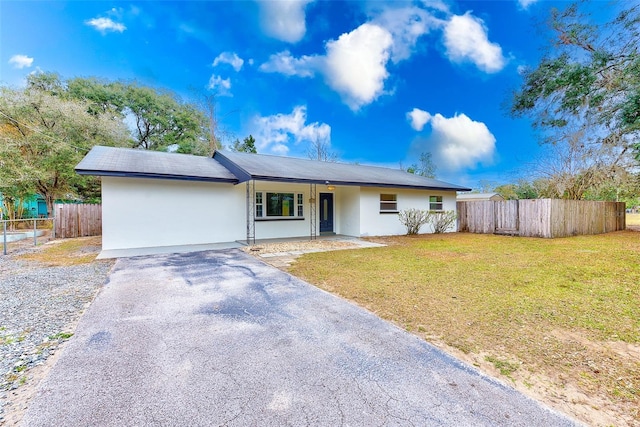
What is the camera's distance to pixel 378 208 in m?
12.6

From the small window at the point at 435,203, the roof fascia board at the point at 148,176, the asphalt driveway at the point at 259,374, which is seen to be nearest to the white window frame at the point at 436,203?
the small window at the point at 435,203

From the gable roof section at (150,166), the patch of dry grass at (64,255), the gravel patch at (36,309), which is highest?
the gable roof section at (150,166)

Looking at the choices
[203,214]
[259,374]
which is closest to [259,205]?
[203,214]

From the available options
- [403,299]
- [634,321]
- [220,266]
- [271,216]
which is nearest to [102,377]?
[403,299]

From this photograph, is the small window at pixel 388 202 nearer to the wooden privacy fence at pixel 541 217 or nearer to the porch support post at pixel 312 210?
the porch support post at pixel 312 210

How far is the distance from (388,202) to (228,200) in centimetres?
711

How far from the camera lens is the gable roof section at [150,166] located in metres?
8.17

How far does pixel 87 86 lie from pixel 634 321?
28.6 metres

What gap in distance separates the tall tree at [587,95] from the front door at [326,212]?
11.2m

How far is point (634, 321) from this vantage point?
3271mm

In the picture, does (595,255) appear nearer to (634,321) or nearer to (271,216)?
(634,321)

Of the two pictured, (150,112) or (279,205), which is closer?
(279,205)

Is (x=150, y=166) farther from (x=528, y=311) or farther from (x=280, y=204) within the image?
(x=528, y=311)

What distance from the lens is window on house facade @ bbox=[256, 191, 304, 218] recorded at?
37.0ft
